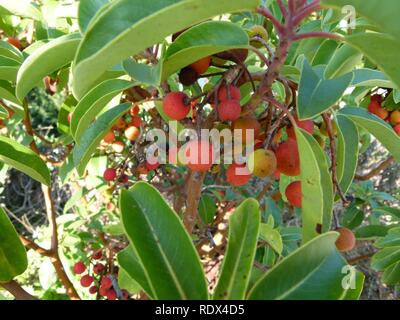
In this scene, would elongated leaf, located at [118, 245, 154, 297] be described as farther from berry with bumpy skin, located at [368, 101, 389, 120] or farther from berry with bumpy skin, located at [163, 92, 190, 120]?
berry with bumpy skin, located at [368, 101, 389, 120]

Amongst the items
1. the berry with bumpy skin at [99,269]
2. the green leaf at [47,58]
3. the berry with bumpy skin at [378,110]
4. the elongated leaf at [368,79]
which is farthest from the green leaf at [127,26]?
the berry with bumpy skin at [99,269]

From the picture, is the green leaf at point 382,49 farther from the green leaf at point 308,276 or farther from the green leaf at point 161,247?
the green leaf at point 161,247

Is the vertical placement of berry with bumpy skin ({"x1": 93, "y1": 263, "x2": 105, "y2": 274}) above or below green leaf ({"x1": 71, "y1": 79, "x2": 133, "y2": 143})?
below

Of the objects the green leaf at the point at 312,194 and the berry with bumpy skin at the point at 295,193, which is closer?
the green leaf at the point at 312,194

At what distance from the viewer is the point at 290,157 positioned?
2.55 feet

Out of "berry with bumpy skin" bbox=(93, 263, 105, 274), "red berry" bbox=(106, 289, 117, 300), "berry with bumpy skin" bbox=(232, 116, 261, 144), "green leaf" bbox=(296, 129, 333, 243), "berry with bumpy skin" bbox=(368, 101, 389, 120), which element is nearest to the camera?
"green leaf" bbox=(296, 129, 333, 243)

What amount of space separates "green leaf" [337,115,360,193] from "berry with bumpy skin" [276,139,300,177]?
0.38ft

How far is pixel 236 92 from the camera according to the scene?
0.75 metres

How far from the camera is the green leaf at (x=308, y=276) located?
0.58 metres

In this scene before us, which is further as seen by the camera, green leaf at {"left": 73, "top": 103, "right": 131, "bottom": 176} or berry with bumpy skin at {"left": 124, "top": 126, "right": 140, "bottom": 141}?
berry with bumpy skin at {"left": 124, "top": 126, "right": 140, "bottom": 141}

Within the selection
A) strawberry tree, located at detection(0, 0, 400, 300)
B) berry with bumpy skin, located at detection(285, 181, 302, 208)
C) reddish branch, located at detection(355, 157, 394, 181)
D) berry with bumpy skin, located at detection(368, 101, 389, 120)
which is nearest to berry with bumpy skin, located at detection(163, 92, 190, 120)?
strawberry tree, located at detection(0, 0, 400, 300)

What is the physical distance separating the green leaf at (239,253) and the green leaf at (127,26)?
27 centimetres

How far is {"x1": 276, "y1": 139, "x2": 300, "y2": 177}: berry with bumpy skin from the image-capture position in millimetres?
777
